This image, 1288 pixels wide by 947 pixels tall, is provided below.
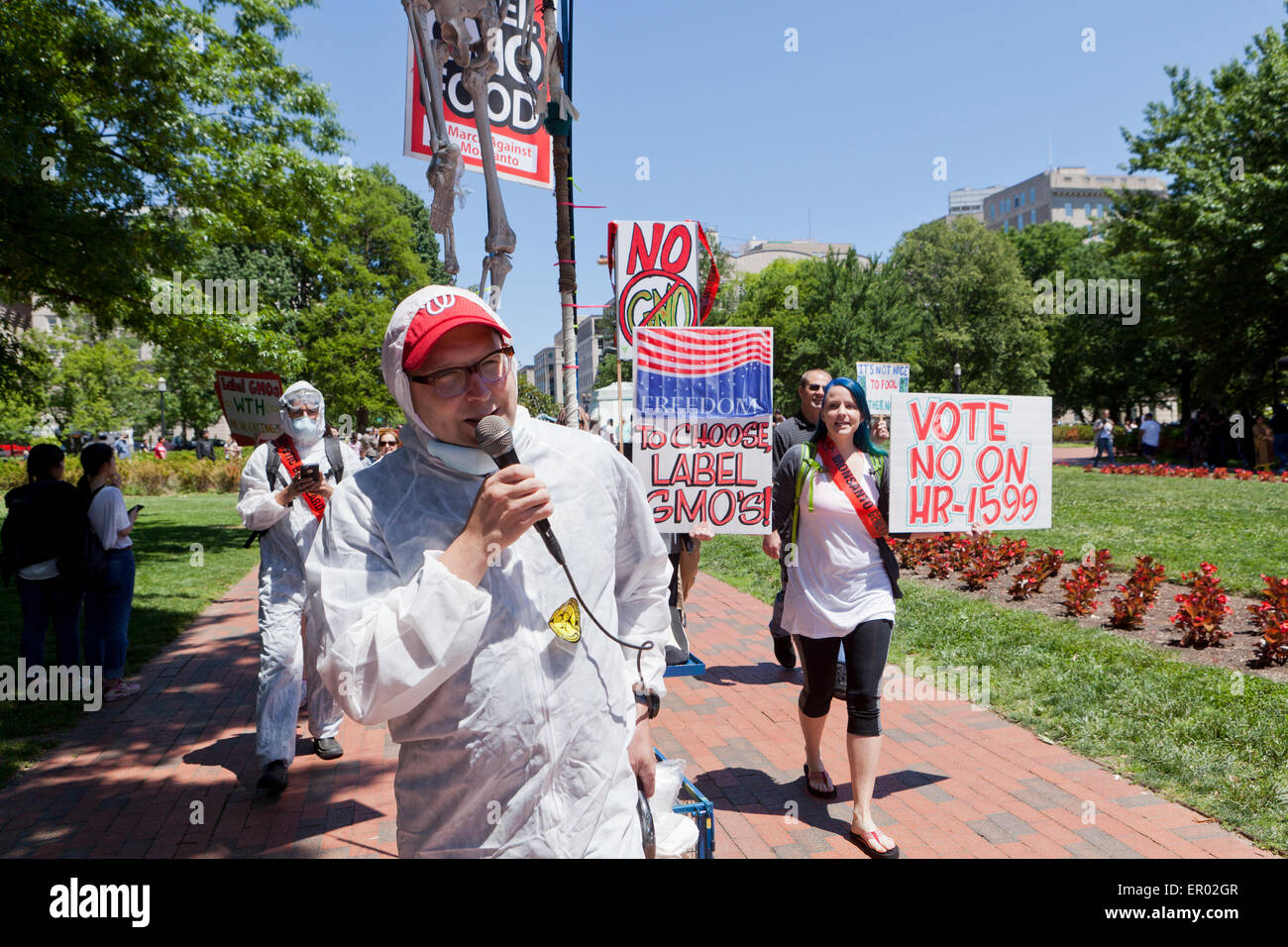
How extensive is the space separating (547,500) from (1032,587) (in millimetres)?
7964

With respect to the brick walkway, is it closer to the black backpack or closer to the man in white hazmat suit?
the black backpack

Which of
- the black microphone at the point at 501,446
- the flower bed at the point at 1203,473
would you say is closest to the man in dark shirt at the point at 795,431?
the black microphone at the point at 501,446

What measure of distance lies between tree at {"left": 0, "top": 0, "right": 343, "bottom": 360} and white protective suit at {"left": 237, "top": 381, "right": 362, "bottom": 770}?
4.97 m

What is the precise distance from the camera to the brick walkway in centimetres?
390

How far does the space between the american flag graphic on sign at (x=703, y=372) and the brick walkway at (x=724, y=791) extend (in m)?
2.07

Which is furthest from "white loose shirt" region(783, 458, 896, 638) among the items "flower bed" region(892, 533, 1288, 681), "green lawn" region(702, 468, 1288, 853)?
"flower bed" region(892, 533, 1288, 681)

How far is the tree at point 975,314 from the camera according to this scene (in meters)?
47.0

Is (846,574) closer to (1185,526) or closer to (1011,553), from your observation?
(1011,553)

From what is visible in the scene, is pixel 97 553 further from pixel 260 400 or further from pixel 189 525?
pixel 189 525

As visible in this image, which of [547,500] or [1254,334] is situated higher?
[1254,334]

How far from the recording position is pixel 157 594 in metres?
11.0

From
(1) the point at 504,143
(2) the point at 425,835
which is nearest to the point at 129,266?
(1) the point at 504,143

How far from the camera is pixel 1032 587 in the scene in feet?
27.6

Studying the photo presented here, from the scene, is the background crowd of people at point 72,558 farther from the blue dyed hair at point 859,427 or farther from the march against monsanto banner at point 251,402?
the blue dyed hair at point 859,427
